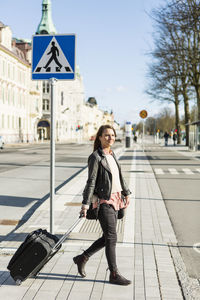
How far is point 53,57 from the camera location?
5.55 metres

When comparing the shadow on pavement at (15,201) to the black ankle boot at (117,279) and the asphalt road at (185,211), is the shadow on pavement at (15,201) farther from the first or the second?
the black ankle boot at (117,279)

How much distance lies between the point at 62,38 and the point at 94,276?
2.98 m

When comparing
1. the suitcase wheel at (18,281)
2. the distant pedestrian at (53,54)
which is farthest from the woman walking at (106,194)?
the distant pedestrian at (53,54)

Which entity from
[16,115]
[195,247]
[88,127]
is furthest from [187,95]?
[88,127]

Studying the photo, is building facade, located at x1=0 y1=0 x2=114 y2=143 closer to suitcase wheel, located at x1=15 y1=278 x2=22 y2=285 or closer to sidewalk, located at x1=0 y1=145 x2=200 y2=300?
sidewalk, located at x1=0 y1=145 x2=200 y2=300

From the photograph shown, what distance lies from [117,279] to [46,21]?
234 ft

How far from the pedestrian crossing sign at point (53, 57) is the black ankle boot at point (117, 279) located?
2553 mm

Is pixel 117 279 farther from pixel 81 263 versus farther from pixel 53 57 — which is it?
pixel 53 57

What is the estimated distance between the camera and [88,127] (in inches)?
5699

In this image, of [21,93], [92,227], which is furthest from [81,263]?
[21,93]

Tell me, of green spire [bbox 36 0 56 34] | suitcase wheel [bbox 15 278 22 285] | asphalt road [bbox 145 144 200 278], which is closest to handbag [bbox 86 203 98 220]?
suitcase wheel [bbox 15 278 22 285]

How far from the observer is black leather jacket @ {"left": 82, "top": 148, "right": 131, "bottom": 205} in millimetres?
4246

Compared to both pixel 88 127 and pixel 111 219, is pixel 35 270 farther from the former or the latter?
pixel 88 127

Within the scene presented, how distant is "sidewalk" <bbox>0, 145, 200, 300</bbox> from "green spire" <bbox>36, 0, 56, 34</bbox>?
6639cm
